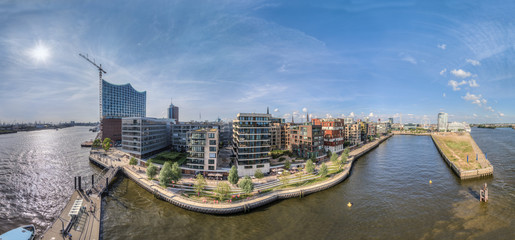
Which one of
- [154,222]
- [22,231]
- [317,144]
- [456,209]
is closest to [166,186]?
[154,222]

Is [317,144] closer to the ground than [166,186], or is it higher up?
higher up

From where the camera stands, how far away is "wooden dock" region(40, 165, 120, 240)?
3216 centimetres

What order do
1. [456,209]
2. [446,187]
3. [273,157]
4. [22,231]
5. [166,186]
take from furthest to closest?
[273,157]
[446,187]
[166,186]
[456,209]
[22,231]

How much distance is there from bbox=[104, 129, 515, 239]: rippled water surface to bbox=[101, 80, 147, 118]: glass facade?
120 m

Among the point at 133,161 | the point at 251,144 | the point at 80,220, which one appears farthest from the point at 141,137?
the point at 251,144

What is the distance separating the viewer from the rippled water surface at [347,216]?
1375 inches

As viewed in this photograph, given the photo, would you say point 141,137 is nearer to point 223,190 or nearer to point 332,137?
point 223,190

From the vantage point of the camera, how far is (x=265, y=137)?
62906 millimetres

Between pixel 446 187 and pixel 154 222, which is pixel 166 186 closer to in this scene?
pixel 154 222

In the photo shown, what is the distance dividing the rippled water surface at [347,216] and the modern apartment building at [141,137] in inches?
899

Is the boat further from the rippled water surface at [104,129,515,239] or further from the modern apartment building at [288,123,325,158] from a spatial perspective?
the modern apartment building at [288,123,325,158]

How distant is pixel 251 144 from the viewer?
61250 mm

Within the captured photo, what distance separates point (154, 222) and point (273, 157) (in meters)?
54.5

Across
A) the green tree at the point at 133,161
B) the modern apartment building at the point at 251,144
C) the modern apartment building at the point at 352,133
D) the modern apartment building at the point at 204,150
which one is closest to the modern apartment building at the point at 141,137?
the green tree at the point at 133,161
